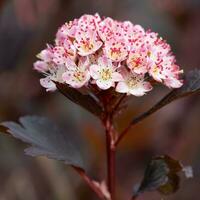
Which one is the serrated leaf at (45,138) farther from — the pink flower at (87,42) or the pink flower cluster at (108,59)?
the pink flower at (87,42)

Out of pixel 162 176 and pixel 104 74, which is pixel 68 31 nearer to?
pixel 104 74

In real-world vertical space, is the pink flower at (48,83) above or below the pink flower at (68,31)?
below

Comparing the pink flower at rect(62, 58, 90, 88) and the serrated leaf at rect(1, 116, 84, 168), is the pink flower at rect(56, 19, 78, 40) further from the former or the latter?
the serrated leaf at rect(1, 116, 84, 168)

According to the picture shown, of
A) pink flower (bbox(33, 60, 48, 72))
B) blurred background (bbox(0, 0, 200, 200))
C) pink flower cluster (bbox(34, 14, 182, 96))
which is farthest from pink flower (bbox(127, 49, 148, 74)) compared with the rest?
blurred background (bbox(0, 0, 200, 200))

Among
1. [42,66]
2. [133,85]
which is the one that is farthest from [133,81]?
[42,66]

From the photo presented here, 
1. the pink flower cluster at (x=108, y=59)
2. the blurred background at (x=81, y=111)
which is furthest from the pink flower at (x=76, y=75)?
the blurred background at (x=81, y=111)
